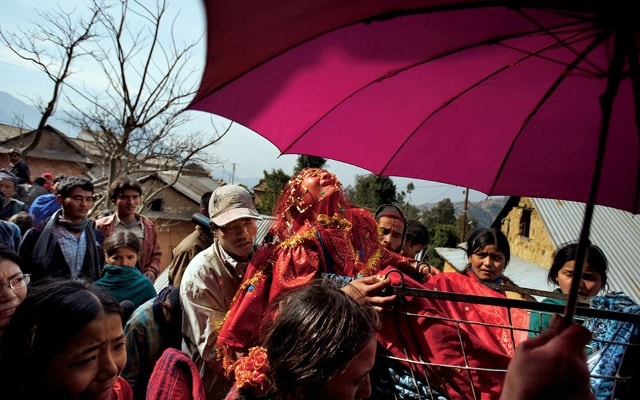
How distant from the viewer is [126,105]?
8.52 meters

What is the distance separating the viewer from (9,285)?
6.11 feet

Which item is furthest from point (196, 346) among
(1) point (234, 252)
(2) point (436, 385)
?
(2) point (436, 385)

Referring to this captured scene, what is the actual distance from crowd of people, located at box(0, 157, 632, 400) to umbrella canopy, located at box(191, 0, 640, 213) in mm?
518

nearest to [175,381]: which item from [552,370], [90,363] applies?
[90,363]

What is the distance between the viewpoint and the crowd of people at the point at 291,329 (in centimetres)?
124

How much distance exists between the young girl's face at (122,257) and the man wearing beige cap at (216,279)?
Answer: 124 cm

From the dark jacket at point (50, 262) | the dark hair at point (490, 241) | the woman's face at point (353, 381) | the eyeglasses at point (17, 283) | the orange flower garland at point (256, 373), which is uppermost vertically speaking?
the dark hair at point (490, 241)

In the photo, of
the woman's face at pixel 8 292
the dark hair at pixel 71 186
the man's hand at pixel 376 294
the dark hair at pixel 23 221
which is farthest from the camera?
the dark hair at pixel 23 221

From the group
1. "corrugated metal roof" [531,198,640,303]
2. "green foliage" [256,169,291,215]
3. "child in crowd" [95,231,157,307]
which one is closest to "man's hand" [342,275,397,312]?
"child in crowd" [95,231,157,307]

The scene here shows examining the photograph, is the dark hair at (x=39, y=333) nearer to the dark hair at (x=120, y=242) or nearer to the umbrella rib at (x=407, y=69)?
the umbrella rib at (x=407, y=69)

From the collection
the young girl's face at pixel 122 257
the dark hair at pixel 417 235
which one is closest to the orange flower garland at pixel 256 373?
the young girl's face at pixel 122 257

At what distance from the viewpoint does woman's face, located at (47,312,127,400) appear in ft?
4.35

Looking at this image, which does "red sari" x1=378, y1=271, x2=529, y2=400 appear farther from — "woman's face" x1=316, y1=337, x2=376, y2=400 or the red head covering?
the red head covering

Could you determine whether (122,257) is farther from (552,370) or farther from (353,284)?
(552,370)
